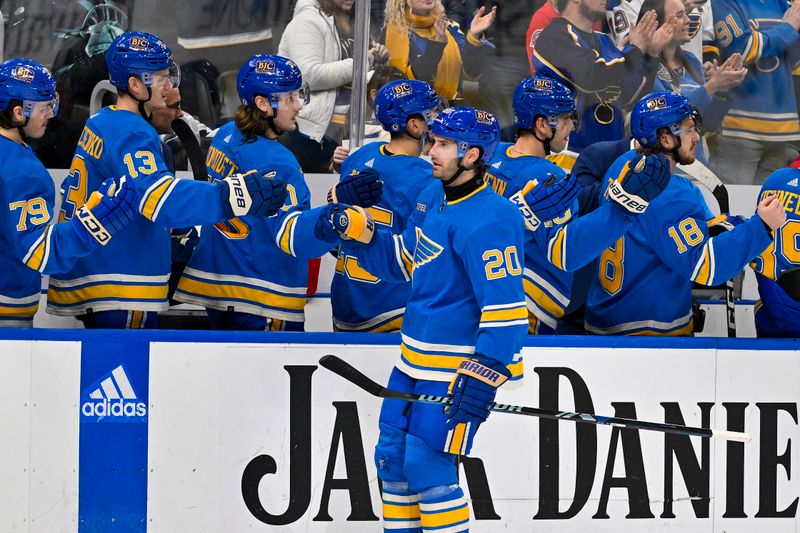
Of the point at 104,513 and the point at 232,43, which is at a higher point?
the point at 232,43

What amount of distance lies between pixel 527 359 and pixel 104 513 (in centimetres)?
151

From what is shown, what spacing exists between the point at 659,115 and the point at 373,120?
1377 millimetres

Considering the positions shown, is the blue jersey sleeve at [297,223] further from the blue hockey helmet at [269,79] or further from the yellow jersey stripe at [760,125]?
the yellow jersey stripe at [760,125]

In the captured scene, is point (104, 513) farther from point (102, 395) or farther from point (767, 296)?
point (767, 296)

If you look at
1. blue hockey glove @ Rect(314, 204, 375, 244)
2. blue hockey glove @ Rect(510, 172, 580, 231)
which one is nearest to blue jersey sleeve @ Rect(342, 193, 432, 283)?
blue hockey glove @ Rect(314, 204, 375, 244)

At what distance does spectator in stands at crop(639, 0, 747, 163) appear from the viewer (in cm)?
560

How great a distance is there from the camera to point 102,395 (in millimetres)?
3799

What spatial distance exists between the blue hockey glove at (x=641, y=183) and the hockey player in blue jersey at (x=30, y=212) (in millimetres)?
1632

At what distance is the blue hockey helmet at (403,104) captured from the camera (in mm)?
4266

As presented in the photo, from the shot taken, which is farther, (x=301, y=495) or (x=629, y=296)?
(x=629, y=296)

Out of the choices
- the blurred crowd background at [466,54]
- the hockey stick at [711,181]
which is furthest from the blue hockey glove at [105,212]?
the hockey stick at [711,181]

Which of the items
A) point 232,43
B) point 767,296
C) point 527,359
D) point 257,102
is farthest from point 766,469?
point 232,43

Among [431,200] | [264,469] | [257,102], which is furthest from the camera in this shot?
[257,102]

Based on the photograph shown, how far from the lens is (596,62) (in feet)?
18.2
